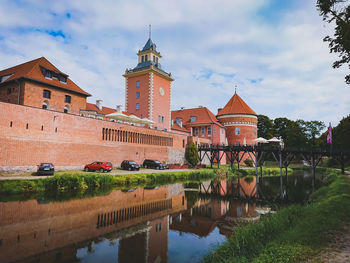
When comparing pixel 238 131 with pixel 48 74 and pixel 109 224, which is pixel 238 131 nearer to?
pixel 48 74

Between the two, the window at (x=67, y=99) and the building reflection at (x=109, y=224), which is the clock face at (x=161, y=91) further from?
the building reflection at (x=109, y=224)

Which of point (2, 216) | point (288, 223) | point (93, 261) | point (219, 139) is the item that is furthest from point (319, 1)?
point (219, 139)

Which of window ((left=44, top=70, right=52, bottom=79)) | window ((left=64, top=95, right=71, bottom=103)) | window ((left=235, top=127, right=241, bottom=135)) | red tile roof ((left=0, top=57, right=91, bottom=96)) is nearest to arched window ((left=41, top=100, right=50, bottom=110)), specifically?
red tile roof ((left=0, top=57, right=91, bottom=96))

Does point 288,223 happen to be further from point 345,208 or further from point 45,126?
point 45,126

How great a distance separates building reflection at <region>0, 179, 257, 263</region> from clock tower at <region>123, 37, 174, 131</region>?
20444mm

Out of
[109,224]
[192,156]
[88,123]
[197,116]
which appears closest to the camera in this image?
[109,224]

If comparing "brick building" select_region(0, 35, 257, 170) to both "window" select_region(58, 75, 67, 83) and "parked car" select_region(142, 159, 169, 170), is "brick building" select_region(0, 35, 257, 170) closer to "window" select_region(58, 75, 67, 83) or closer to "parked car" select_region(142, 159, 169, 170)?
"window" select_region(58, 75, 67, 83)

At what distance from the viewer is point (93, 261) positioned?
6.02 meters

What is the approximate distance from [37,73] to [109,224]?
19.6 metres

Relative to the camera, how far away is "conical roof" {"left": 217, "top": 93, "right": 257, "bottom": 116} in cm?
4328

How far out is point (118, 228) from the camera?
28.4 ft

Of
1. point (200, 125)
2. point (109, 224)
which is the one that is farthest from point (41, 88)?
point (200, 125)

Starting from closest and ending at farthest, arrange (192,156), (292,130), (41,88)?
(41,88), (192,156), (292,130)

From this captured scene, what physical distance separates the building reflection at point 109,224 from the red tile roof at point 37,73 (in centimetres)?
1481
